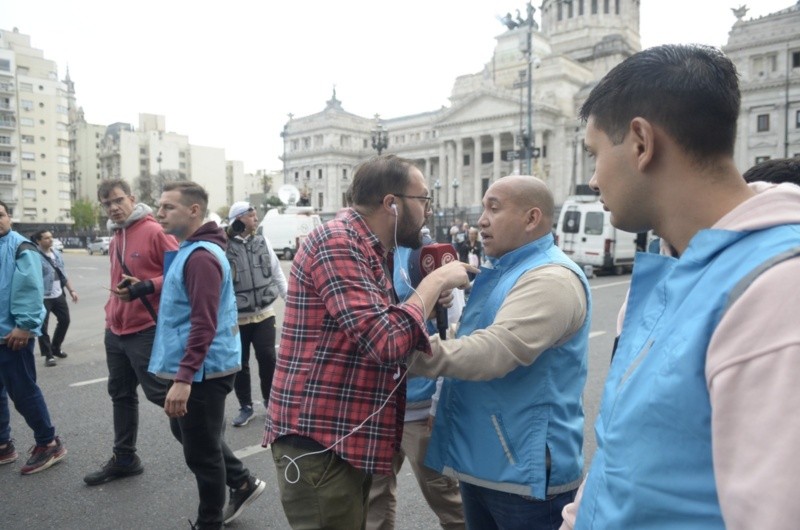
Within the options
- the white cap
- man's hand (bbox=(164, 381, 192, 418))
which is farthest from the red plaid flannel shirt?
the white cap

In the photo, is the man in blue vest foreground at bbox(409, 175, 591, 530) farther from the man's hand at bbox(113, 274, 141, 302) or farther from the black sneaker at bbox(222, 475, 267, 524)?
the man's hand at bbox(113, 274, 141, 302)

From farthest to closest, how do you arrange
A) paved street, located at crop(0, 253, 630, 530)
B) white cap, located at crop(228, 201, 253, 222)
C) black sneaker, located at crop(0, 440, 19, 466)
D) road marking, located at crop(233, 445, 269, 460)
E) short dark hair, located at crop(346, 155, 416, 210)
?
white cap, located at crop(228, 201, 253, 222)
road marking, located at crop(233, 445, 269, 460)
black sneaker, located at crop(0, 440, 19, 466)
paved street, located at crop(0, 253, 630, 530)
short dark hair, located at crop(346, 155, 416, 210)

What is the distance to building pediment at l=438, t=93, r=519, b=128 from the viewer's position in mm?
64062

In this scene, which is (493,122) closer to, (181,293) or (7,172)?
(7,172)

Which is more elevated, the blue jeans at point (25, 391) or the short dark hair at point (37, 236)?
the short dark hair at point (37, 236)

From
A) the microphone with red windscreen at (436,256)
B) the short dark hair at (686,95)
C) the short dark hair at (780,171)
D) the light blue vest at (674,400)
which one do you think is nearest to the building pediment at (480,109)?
the short dark hair at (780,171)

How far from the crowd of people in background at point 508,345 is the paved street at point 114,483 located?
197 millimetres

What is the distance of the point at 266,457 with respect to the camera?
467 centimetres

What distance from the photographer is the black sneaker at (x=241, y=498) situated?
3711 millimetres

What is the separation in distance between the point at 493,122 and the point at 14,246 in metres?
64.6

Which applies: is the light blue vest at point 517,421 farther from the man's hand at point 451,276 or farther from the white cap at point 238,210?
the white cap at point 238,210

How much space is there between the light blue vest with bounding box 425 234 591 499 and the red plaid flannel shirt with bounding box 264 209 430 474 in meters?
0.24

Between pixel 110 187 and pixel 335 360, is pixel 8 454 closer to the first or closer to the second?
pixel 110 187

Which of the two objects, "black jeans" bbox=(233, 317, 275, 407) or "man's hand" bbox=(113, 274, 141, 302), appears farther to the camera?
"black jeans" bbox=(233, 317, 275, 407)
